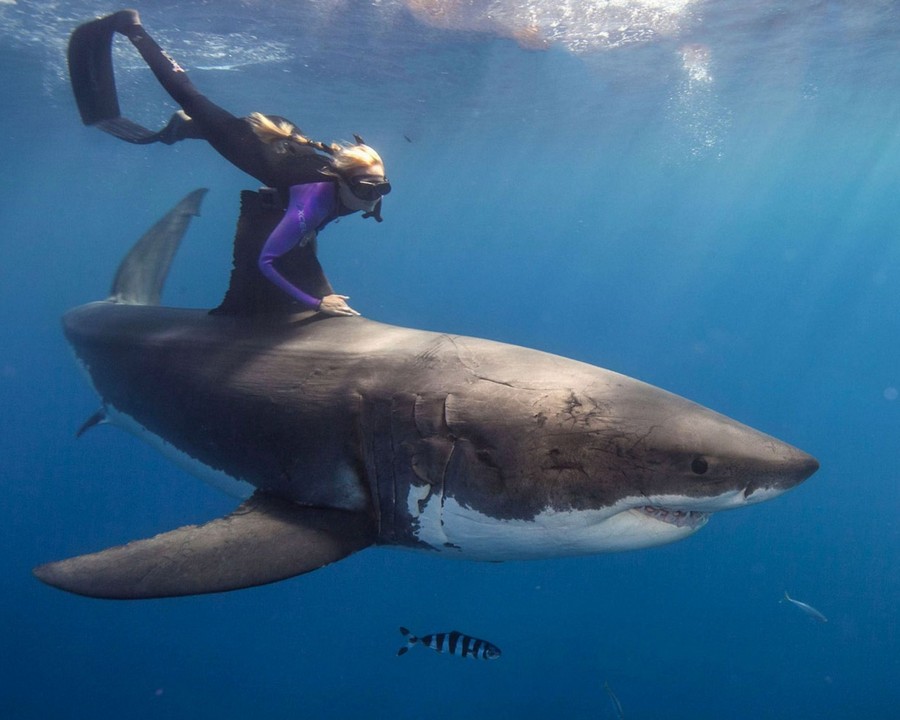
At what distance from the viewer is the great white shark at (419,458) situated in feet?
8.43

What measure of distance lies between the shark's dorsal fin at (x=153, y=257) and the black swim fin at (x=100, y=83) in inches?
31.4

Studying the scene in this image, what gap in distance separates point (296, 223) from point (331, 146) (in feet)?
2.49

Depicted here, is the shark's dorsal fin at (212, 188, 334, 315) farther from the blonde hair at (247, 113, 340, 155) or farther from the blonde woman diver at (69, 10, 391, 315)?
the blonde hair at (247, 113, 340, 155)

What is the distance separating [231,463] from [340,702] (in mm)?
12663

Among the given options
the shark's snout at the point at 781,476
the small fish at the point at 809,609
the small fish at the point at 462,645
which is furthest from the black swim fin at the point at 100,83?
the small fish at the point at 809,609

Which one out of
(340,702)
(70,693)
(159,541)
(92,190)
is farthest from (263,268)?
(92,190)

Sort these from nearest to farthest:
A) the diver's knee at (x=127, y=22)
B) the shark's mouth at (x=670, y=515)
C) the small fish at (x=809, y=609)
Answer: the shark's mouth at (x=670, y=515), the diver's knee at (x=127, y=22), the small fish at (x=809, y=609)

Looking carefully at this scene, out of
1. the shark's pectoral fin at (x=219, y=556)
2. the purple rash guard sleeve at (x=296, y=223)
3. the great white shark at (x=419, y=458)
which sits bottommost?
the shark's pectoral fin at (x=219, y=556)

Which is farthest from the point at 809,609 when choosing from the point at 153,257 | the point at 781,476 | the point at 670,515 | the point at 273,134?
the point at 153,257

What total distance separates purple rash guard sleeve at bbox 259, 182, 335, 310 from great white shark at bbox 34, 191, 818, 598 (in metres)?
0.37

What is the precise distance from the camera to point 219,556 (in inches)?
110

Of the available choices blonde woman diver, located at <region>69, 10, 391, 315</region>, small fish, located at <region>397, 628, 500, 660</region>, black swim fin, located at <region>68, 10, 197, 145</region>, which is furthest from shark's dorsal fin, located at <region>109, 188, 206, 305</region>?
small fish, located at <region>397, 628, 500, 660</region>

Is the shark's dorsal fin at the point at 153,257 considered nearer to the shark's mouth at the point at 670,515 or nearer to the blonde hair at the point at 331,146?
the blonde hair at the point at 331,146

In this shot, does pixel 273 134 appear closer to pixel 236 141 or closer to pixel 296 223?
pixel 236 141
